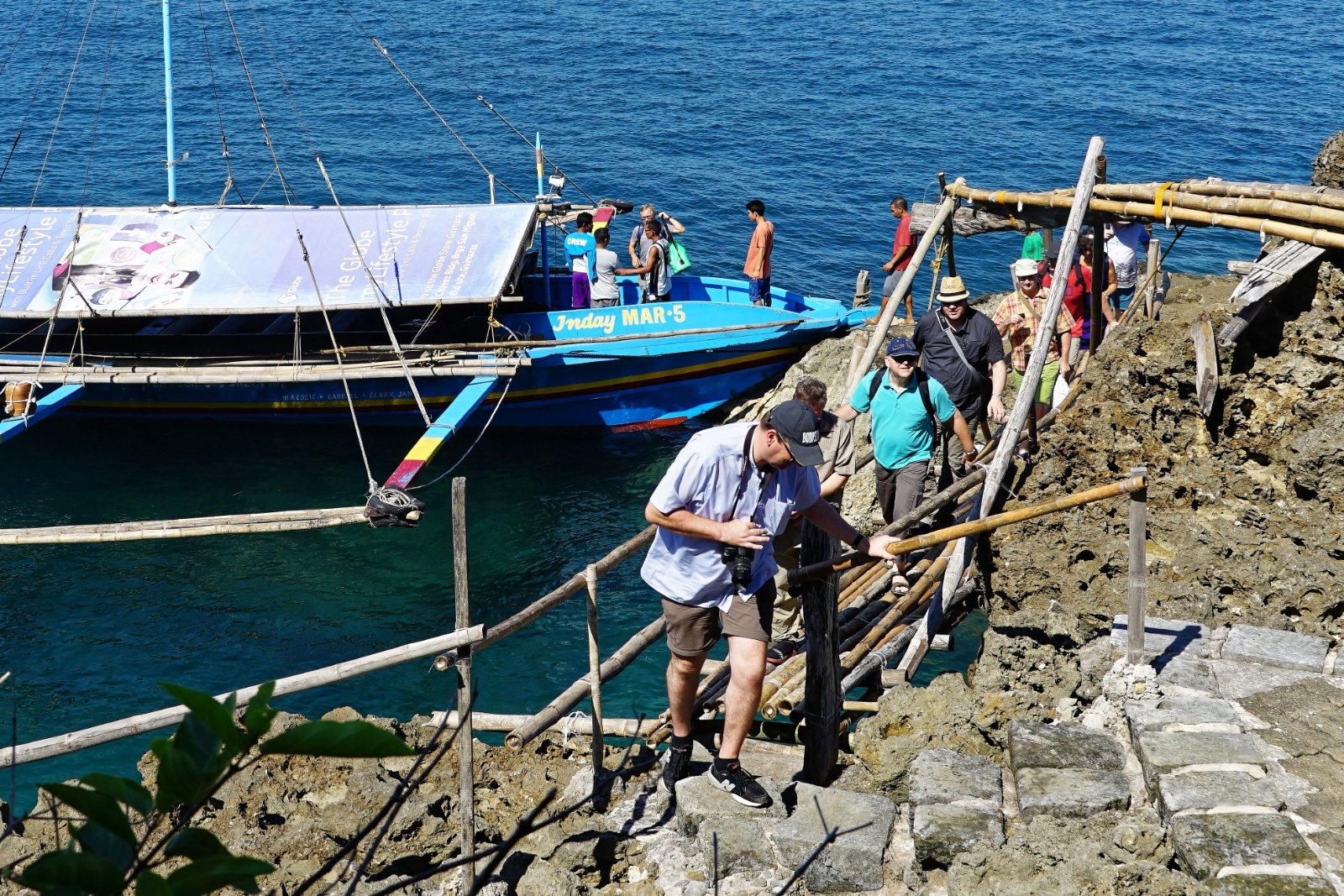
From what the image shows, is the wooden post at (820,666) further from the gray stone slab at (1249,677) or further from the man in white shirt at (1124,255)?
the man in white shirt at (1124,255)

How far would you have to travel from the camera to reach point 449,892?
514 cm

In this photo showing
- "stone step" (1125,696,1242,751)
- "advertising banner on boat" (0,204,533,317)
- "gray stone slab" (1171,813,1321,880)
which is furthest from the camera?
"advertising banner on boat" (0,204,533,317)

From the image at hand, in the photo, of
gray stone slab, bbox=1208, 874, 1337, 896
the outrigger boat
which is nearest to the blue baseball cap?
gray stone slab, bbox=1208, 874, 1337, 896

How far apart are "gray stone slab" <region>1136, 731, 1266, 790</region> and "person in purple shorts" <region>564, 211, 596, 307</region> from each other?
12014 mm

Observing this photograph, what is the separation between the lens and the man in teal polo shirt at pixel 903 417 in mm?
8055

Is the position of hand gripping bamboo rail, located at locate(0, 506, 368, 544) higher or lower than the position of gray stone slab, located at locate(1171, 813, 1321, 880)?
lower

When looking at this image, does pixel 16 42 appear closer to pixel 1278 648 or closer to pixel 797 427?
pixel 797 427

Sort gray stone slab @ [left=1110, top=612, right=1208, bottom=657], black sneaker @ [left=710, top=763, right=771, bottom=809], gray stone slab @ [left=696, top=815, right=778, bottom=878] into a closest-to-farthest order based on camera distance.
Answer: gray stone slab @ [left=696, top=815, right=778, bottom=878]
black sneaker @ [left=710, top=763, right=771, bottom=809]
gray stone slab @ [left=1110, top=612, right=1208, bottom=657]

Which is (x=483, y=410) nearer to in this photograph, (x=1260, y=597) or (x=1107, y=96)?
(x=1260, y=597)

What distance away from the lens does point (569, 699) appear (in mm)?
5793

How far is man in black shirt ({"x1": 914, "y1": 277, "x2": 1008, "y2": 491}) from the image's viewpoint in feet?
29.5

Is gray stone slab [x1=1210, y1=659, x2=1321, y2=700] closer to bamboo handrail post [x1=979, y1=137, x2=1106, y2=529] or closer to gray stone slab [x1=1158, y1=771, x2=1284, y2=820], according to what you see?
gray stone slab [x1=1158, y1=771, x2=1284, y2=820]

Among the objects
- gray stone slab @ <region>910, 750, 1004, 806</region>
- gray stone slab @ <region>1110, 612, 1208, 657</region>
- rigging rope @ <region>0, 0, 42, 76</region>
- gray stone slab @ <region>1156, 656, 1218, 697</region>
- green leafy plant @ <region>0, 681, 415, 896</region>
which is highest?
rigging rope @ <region>0, 0, 42, 76</region>

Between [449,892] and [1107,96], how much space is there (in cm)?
3082
